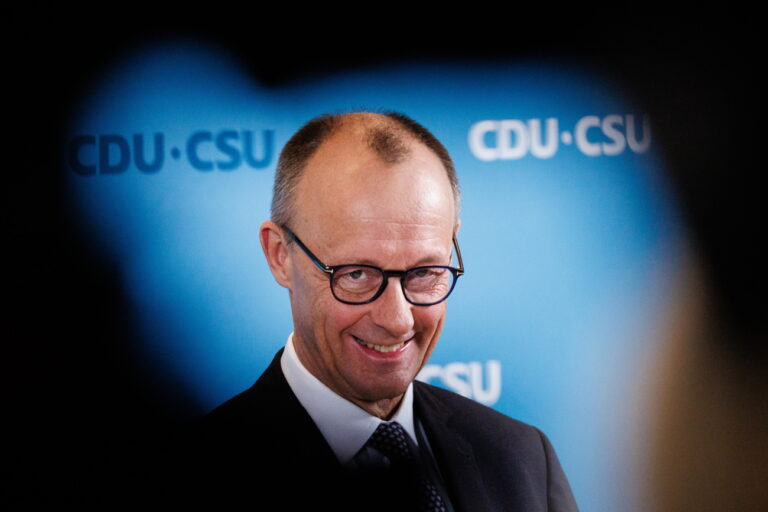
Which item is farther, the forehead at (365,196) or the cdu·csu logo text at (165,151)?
the cdu·csu logo text at (165,151)

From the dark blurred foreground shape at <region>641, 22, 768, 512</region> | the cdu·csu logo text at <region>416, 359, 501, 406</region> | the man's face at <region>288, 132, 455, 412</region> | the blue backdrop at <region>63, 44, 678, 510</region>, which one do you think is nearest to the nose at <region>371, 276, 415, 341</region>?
the man's face at <region>288, 132, 455, 412</region>

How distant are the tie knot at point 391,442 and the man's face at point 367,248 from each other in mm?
83

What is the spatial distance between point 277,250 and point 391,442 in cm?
55

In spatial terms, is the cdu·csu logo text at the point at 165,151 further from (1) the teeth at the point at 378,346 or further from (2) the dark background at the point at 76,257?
(1) the teeth at the point at 378,346

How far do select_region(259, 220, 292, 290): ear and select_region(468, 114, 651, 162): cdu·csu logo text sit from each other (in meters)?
0.79

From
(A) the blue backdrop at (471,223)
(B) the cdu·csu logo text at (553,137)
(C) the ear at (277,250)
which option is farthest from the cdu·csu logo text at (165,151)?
(B) the cdu·csu logo text at (553,137)

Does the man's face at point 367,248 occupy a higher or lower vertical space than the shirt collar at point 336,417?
higher

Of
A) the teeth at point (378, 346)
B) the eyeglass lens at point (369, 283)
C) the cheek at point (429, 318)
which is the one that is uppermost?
the eyeglass lens at point (369, 283)

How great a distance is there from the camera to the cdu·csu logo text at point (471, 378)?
2387 millimetres

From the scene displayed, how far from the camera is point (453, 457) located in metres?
1.99

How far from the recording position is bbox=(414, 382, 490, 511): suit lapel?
1.96 metres

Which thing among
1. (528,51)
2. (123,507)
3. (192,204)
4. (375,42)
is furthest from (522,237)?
(123,507)

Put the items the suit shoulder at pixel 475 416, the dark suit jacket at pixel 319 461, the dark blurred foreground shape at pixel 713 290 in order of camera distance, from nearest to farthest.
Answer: the dark suit jacket at pixel 319 461
the suit shoulder at pixel 475 416
the dark blurred foreground shape at pixel 713 290

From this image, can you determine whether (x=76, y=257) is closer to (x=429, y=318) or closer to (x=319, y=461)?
(x=319, y=461)
